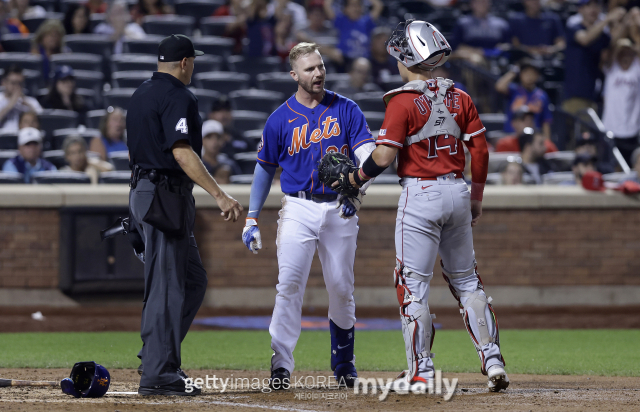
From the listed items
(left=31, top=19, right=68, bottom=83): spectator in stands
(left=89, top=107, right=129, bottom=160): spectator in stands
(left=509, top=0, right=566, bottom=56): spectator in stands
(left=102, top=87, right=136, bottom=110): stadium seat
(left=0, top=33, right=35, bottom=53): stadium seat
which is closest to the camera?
(left=89, top=107, right=129, bottom=160): spectator in stands

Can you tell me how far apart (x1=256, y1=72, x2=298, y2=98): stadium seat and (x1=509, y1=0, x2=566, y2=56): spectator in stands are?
470 cm

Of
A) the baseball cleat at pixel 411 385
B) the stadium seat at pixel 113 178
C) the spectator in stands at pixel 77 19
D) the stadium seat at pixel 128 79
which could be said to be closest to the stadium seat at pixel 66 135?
the stadium seat at pixel 113 178

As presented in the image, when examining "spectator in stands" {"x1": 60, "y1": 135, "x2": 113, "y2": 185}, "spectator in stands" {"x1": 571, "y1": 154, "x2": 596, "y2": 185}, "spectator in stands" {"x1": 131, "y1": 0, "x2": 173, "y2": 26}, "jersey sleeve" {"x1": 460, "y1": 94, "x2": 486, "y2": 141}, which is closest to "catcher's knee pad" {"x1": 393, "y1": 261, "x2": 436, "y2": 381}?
"jersey sleeve" {"x1": 460, "y1": 94, "x2": 486, "y2": 141}

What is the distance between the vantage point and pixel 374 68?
14867 millimetres

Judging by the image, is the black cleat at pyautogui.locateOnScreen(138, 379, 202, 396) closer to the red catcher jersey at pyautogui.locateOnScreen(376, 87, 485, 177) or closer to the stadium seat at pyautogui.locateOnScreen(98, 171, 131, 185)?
the red catcher jersey at pyautogui.locateOnScreen(376, 87, 485, 177)

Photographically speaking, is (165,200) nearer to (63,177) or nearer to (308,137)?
(308,137)

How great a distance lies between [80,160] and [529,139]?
632cm

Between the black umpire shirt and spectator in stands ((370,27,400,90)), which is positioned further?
spectator in stands ((370,27,400,90))

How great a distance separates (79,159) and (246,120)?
308 cm

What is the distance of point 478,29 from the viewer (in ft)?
51.1

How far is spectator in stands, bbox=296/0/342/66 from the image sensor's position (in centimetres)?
1490

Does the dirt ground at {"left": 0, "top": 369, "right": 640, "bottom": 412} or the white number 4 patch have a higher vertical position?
the white number 4 patch

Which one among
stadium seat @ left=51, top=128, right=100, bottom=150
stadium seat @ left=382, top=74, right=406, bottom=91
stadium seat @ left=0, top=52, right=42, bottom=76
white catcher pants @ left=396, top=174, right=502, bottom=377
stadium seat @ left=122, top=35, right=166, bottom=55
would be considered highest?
stadium seat @ left=122, top=35, right=166, bottom=55

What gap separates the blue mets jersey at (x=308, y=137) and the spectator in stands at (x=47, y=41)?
8.82 metres
